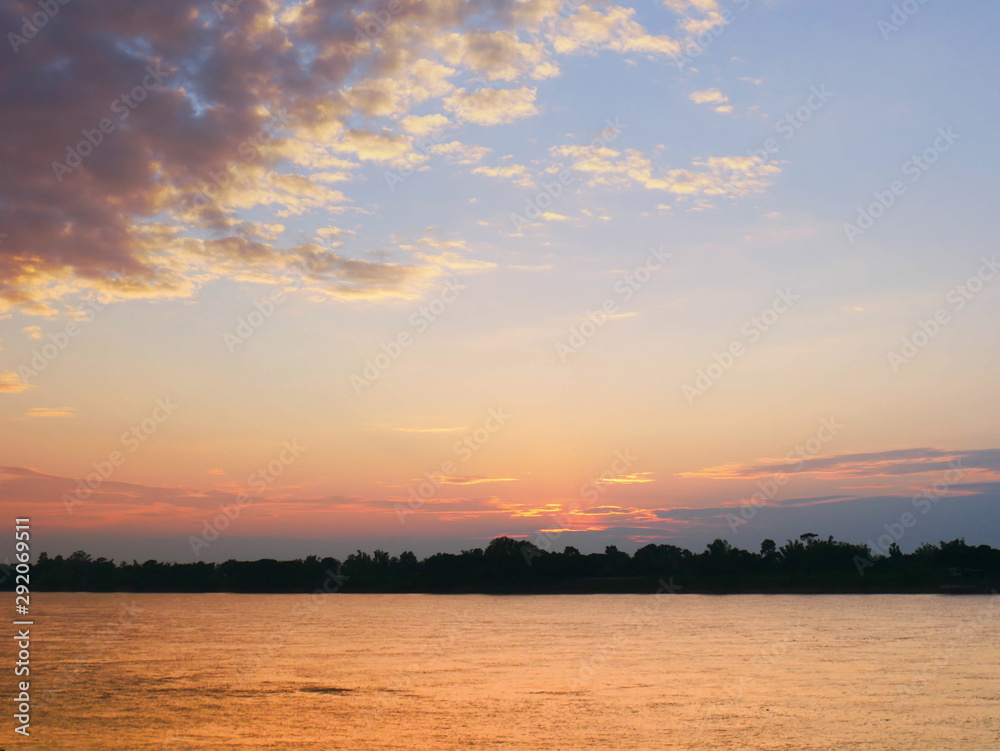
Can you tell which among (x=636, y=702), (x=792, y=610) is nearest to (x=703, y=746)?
(x=636, y=702)

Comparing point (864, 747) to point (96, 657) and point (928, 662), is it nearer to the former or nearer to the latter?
point (928, 662)

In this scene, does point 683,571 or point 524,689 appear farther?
point 683,571

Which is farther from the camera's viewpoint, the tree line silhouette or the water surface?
the tree line silhouette

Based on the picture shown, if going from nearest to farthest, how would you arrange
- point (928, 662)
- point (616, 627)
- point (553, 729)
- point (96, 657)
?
point (553, 729)
point (928, 662)
point (96, 657)
point (616, 627)

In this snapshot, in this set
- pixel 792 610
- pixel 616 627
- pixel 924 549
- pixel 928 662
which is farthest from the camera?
pixel 924 549

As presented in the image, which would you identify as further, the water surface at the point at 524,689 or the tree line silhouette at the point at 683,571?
the tree line silhouette at the point at 683,571

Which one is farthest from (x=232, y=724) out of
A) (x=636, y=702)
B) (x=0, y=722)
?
(x=636, y=702)

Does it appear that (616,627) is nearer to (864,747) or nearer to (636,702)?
(636,702)

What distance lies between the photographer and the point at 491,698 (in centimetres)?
3659

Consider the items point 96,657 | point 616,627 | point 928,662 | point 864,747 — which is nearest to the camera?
point 864,747

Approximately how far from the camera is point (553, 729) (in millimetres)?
29766

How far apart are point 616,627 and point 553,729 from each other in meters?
54.4

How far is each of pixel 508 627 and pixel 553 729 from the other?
54.8 metres

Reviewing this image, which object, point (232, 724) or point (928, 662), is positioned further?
point (928, 662)
